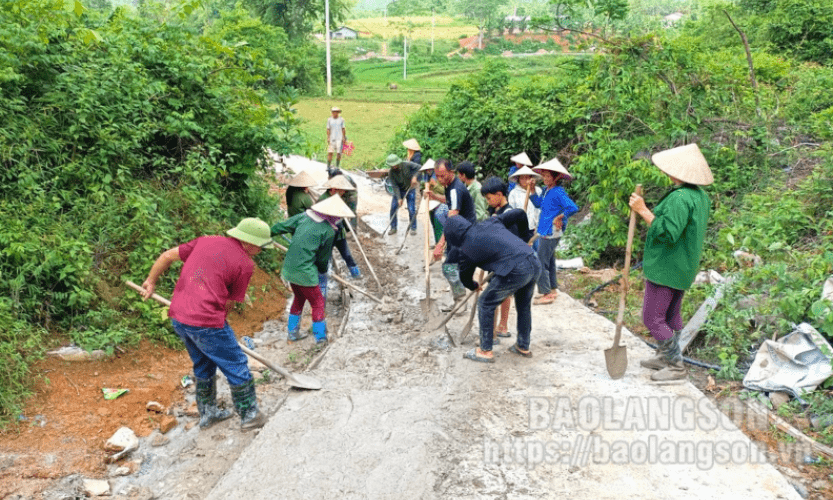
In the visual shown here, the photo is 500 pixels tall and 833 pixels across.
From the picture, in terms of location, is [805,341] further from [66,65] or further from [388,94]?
[388,94]

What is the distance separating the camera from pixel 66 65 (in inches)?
270

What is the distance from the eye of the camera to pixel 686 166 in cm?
482

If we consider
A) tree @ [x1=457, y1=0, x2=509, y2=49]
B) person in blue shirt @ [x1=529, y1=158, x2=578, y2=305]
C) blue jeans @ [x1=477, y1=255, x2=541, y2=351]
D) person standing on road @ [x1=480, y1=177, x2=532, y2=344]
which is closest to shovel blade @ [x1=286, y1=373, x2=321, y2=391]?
blue jeans @ [x1=477, y1=255, x2=541, y2=351]

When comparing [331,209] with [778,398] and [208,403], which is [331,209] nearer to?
[208,403]

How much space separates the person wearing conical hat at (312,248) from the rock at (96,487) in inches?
91.9

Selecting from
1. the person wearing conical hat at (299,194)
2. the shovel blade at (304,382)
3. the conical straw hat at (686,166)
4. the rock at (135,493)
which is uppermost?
the conical straw hat at (686,166)

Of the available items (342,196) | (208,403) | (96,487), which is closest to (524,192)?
(342,196)

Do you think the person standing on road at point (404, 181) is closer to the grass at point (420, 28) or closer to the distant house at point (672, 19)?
the distant house at point (672, 19)

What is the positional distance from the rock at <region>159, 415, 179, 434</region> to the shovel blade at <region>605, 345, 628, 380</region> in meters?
3.62

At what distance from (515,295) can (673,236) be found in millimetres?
1426

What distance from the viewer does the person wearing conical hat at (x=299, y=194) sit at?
760cm

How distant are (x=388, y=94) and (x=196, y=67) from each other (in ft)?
88.0

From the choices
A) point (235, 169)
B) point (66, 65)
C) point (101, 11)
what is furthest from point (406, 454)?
point (101, 11)

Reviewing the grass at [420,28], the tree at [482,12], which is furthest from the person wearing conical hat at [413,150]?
the grass at [420,28]
